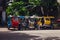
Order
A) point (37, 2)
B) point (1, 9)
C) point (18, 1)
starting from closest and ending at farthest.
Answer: point (37, 2) → point (18, 1) → point (1, 9)

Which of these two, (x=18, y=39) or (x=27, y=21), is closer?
(x=18, y=39)

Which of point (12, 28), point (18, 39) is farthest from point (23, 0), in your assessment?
point (18, 39)

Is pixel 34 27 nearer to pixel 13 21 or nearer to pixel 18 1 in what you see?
pixel 13 21

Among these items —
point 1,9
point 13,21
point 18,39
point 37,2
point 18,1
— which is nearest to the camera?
point 18,39

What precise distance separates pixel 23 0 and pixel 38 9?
302cm

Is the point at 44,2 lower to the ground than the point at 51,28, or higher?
higher

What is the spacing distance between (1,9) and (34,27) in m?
10.3

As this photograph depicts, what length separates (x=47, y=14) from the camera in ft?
96.5

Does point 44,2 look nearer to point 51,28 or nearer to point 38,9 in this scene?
point 38,9

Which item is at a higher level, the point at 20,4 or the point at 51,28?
the point at 20,4

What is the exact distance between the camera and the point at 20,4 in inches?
1144

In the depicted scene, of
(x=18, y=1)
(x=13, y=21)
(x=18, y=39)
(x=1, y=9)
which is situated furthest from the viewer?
(x=1, y=9)

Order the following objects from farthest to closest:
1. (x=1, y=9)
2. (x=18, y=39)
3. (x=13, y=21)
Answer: (x=1, y=9)
(x=13, y=21)
(x=18, y=39)

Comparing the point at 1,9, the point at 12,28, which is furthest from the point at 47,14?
the point at 1,9
